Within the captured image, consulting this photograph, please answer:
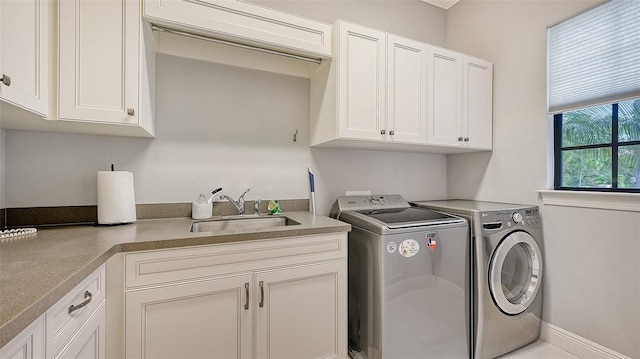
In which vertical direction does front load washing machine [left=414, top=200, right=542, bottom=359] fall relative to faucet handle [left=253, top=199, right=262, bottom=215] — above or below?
below

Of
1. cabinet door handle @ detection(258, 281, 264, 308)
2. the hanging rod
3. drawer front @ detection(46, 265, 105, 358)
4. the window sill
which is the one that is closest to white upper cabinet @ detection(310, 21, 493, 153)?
the hanging rod

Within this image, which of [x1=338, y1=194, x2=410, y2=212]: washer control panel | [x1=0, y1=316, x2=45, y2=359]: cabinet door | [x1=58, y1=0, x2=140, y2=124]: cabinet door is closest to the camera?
[x1=0, y1=316, x2=45, y2=359]: cabinet door

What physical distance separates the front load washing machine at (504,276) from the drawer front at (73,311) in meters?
2.01

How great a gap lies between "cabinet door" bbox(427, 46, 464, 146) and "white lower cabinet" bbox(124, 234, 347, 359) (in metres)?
1.21

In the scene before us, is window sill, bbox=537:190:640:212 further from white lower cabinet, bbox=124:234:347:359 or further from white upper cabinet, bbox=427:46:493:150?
white lower cabinet, bbox=124:234:347:359

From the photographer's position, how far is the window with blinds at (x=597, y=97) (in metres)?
1.63

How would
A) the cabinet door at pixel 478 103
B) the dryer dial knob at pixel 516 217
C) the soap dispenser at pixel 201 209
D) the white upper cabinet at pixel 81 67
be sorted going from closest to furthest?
the white upper cabinet at pixel 81 67 < the soap dispenser at pixel 201 209 < the dryer dial knob at pixel 516 217 < the cabinet door at pixel 478 103

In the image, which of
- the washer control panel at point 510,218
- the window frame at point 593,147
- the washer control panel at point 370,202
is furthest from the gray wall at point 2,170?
the window frame at point 593,147

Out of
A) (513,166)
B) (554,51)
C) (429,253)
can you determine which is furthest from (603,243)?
(554,51)

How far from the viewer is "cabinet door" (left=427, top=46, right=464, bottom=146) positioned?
6.89ft

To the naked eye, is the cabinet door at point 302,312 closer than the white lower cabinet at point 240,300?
No

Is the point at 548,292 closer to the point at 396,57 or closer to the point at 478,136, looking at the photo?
the point at 478,136

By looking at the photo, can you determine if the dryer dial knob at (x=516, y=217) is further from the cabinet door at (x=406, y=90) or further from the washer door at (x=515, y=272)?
the cabinet door at (x=406, y=90)

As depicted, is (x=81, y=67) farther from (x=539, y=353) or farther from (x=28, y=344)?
(x=539, y=353)
